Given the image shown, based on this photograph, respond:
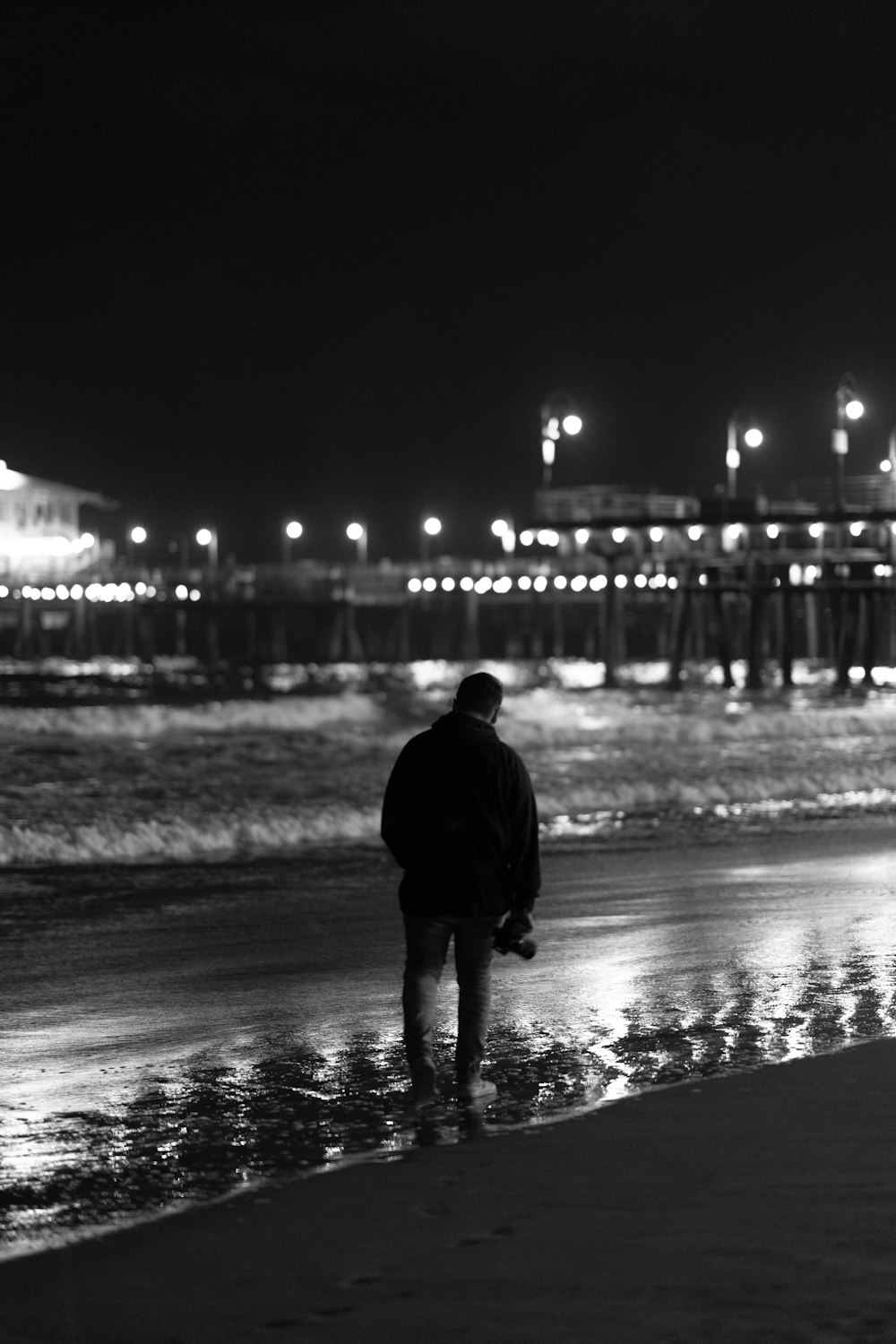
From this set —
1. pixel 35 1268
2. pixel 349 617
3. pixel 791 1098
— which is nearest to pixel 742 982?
pixel 791 1098

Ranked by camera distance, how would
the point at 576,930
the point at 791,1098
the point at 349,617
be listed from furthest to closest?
1. the point at 349,617
2. the point at 576,930
3. the point at 791,1098

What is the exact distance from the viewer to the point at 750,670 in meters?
59.2

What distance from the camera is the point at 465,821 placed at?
19.1 ft

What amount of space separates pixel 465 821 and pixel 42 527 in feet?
344

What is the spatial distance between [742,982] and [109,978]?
9.79ft

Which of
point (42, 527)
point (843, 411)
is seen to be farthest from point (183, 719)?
point (42, 527)

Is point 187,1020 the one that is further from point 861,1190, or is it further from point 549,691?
point 549,691

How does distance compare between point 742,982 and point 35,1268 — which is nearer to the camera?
point 35,1268

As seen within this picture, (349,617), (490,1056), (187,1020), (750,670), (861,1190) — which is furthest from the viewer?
(349,617)

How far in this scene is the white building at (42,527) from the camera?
10338 centimetres

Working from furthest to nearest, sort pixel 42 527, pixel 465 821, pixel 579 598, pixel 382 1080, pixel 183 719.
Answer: pixel 579 598 → pixel 42 527 → pixel 183 719 → pixel 382 1080 → pixel 465 821

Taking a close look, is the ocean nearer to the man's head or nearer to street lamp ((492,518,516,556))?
the man's head

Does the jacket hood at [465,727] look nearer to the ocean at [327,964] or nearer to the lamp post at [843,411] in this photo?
the ocean at [327,964]

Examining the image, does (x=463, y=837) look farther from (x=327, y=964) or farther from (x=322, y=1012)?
(x=327, y=964)
